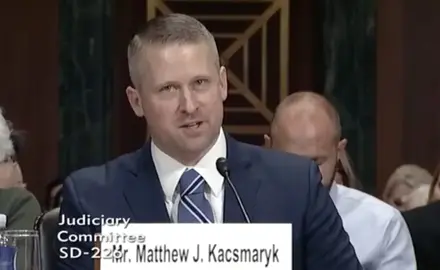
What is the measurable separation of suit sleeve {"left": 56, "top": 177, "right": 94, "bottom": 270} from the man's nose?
0.25 metres

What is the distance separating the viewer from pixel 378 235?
2.65m

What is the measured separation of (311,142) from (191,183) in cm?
117

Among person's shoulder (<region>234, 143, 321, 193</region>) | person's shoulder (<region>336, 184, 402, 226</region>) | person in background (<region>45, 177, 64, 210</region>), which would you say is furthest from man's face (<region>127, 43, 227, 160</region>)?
person in background (<region>45, 177, 64, 210</region>)

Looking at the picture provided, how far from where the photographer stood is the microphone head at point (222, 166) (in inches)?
66.7

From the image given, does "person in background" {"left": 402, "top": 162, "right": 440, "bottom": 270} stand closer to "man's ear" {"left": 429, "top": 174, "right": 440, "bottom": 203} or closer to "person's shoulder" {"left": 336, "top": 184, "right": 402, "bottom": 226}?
"person's shoulder" {"left": 336, "top": 184, "right": 402, "bottom": 226}

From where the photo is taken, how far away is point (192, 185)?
1735 millimetres

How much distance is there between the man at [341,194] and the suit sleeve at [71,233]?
1016 mm

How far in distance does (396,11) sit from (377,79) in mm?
341

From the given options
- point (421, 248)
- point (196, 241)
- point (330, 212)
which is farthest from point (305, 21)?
point (196, 241)

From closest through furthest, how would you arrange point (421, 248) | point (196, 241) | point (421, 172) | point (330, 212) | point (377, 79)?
point (196, 241) → point (330, 212) → point (421, 248) → point (421, 172) → point (377, 79)

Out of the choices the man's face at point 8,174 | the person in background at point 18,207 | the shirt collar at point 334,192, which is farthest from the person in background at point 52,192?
the shirt collar at point 334,192

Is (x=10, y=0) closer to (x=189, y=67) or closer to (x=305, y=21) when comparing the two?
(x=305, y=21)

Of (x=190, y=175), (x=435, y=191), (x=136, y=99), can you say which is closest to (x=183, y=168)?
(x=190, y=175)

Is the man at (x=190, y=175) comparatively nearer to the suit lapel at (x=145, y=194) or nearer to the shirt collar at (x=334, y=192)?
the suit lapel at (x=145, y=194)
